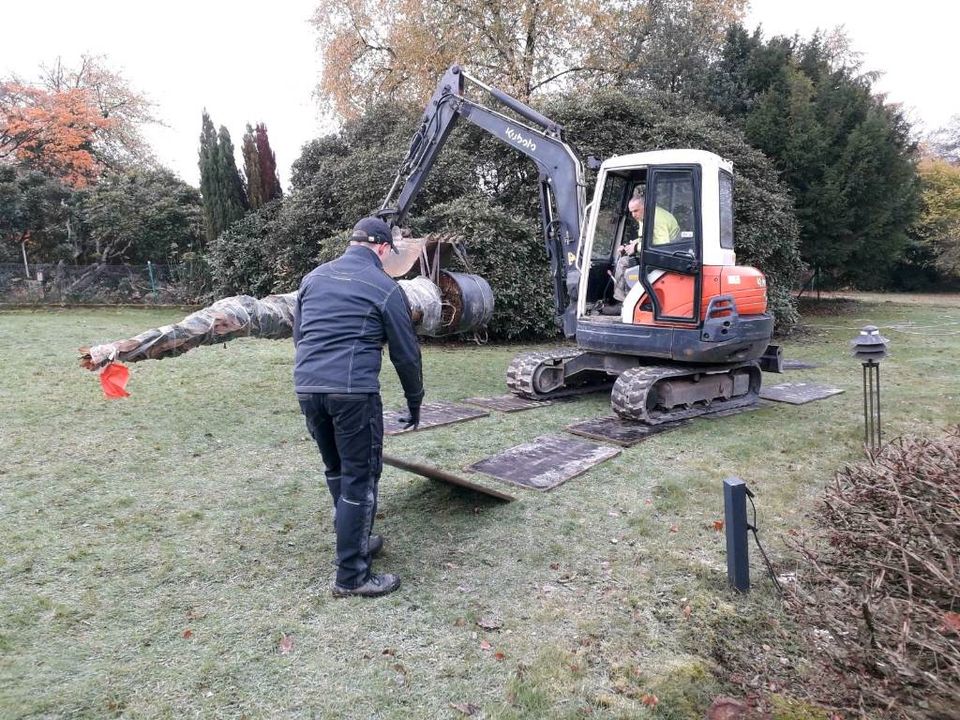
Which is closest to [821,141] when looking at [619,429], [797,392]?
[797,392]

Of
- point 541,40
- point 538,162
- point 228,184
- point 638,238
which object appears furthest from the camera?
point 228,184

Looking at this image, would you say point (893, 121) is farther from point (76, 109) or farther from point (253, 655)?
point (76, 109)

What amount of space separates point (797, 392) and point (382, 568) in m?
5.82

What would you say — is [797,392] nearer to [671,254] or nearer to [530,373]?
[671,254]

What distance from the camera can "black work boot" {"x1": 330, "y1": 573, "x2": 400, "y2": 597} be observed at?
3.26m

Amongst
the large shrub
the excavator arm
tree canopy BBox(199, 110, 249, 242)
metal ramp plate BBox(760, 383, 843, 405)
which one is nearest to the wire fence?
tree canopy BBox(199, 110, 249, 242)

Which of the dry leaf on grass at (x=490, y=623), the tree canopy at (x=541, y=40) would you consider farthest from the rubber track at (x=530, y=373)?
the tree canopy at (x=541, y=40)

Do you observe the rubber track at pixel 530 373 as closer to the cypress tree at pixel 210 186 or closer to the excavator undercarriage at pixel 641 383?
the excavator undercarriage at pixel 641 383

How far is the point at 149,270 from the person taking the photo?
20125mm

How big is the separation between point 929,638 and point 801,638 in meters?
1.05

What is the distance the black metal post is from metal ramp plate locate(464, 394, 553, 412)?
3.78 metres

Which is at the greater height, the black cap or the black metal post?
the black cap

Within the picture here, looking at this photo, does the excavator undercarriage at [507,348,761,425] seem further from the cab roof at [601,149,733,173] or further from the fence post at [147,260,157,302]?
the fence post at [147,260,157,302]

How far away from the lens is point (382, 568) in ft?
11.8
